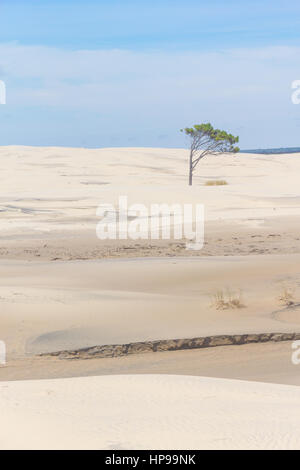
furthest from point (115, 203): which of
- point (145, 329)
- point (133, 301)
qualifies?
point (145, 329)

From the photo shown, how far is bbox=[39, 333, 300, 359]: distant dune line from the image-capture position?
7777mm

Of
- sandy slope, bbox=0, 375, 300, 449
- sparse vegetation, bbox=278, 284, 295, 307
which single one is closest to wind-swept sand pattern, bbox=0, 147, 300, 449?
sandy slope, bbox=0, 375, 300, 449

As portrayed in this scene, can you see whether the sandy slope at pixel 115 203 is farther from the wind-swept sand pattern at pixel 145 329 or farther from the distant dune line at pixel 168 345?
the distant dune line at pixel 168 345

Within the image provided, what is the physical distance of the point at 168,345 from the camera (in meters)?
8.09

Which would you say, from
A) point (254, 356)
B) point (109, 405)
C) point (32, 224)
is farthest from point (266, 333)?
point (32, 224)

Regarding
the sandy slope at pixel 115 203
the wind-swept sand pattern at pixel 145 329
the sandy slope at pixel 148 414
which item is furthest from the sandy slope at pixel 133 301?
the sandy slope at pixel 115 203

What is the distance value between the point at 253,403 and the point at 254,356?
8.88 ft

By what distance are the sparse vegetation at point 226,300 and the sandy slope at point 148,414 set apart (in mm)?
3294

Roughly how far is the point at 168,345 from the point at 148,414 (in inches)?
129

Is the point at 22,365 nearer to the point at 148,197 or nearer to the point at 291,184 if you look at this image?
the point at 148,197

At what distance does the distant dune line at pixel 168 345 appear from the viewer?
25.5ft

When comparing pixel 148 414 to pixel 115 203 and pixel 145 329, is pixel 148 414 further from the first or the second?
pixel 115 203

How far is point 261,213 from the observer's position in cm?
2178

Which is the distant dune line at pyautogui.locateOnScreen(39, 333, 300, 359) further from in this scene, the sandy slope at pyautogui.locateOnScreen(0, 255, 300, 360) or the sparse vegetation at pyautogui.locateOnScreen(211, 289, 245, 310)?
the sparse vegetation at pyautogui.locateOnScreen(211, 289, 245, 310)
